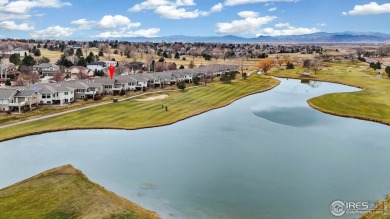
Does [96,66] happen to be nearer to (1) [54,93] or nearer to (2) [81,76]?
(2) [81,76]

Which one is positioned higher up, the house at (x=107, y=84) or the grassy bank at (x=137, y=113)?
the house at (x=107, y=84)

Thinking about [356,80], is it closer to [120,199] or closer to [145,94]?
[145,94]

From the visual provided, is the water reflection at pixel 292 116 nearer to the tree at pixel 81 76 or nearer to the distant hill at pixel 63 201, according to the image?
the distant hill at pixel 63 201

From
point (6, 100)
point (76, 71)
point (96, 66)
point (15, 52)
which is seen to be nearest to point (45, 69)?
point (76, 71)

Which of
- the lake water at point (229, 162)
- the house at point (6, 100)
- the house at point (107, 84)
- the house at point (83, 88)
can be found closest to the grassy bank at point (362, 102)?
the lake water at point (229, 162)

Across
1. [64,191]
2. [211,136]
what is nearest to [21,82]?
[211,136]
